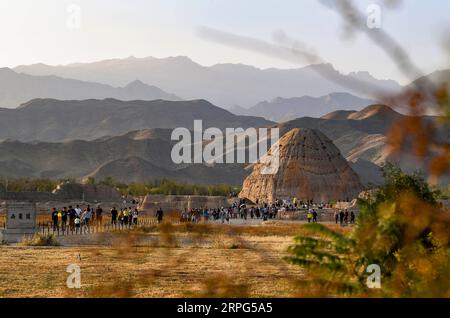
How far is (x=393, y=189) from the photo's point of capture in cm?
1355

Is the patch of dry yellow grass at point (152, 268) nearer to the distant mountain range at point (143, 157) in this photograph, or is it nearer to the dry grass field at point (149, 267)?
the dry grass field at point (149, 267)

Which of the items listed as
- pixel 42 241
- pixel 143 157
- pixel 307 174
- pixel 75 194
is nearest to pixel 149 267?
pixel 42 241

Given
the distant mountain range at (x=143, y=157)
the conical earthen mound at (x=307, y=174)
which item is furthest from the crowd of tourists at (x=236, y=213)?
the distant mountain range at (x=143, y=157)

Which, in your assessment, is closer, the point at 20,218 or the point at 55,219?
the point at 55,219

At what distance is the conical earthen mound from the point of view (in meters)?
88.0

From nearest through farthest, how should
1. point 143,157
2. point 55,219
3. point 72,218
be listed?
point 55,219, point 72,218, point 143,157

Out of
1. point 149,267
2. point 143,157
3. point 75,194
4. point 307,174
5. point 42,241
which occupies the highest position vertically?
point 143,157

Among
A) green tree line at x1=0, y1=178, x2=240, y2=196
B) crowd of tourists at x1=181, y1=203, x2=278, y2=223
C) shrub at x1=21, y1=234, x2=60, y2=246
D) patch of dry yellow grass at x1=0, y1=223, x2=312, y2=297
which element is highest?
green tree line at x1=0, y1=178, x2=240, y2=196

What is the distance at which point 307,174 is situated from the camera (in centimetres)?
8788

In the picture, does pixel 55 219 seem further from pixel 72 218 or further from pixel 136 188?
pixel 136 188

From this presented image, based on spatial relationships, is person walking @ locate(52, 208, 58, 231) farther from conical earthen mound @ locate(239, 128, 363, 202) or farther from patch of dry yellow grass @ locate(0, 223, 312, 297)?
conical earthen mound @ locate(239, 128, 363, 202)

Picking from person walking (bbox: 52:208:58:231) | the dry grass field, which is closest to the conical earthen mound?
person walking (bbox: 52:208:58:231)

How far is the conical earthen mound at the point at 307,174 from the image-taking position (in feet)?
289
